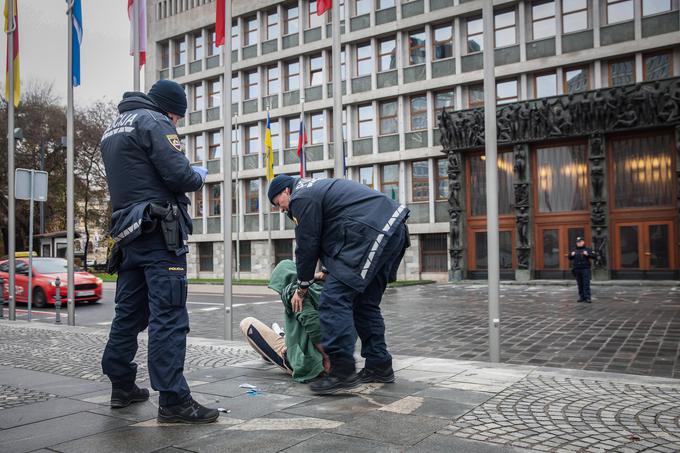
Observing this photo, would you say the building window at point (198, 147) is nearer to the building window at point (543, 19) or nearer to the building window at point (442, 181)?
the building window at point (442, 181)

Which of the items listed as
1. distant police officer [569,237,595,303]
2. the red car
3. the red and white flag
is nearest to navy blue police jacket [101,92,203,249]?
the red and white flag

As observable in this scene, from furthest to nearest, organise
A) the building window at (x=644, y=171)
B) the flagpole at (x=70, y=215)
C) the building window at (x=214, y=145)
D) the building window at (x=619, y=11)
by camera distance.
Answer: the building window at (x=214, y=145) < the building window at (x=619, y=11) < the building window at (x=644, y=171) < the flagpole at (x=70, y=215)

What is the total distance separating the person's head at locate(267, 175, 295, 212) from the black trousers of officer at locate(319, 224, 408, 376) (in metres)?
0.70

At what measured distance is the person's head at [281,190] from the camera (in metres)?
4.79

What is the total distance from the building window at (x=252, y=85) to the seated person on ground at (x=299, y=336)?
114 ft

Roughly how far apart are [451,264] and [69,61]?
21.1 meters

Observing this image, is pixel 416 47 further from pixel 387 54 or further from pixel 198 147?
pixel 198 147

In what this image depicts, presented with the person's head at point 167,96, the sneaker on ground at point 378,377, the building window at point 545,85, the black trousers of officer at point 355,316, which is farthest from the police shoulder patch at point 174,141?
the building window at point 545,85

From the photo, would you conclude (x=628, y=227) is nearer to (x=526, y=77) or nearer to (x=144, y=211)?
(x=526, y=77)

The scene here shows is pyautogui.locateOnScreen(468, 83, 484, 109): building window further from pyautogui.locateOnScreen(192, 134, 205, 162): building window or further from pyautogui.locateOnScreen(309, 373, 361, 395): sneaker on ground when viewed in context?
pyautogui.locateOnScreen(309, 373, 361, 395): sneaker on ground

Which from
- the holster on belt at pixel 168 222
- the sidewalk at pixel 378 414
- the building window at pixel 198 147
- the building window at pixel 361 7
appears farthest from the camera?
the building window at pixel 198 147

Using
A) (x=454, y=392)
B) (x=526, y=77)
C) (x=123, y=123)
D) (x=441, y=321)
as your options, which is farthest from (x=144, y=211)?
(x=526, y=77)

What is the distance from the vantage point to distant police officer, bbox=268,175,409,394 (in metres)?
4.48

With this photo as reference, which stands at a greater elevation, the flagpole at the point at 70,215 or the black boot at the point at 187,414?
the flagpole at the point at 70,215
